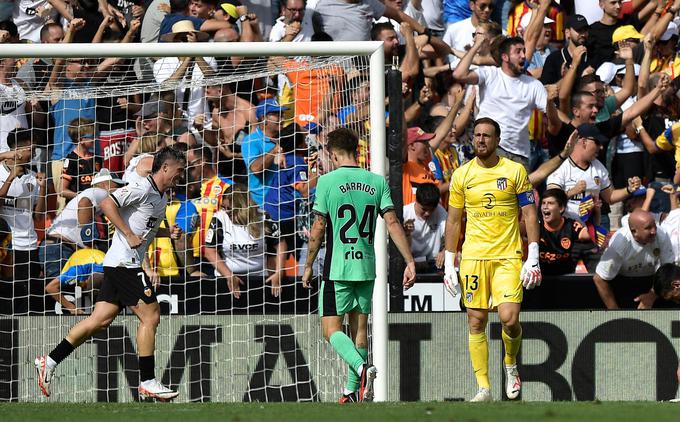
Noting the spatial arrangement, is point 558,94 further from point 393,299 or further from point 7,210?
point 7,210

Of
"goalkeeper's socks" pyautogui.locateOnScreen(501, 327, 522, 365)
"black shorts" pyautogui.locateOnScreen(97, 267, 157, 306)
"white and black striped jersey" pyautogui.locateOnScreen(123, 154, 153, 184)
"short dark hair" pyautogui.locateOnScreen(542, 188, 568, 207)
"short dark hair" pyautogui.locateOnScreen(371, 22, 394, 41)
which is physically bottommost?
"goalkeeper's socks" pyautogui.locateOnScreen(501, 327, 522, 365)

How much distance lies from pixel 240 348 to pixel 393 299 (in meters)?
1.49

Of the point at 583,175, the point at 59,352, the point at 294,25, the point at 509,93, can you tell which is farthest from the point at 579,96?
the point at 59,352

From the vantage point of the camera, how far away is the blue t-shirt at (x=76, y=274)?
10773 mm

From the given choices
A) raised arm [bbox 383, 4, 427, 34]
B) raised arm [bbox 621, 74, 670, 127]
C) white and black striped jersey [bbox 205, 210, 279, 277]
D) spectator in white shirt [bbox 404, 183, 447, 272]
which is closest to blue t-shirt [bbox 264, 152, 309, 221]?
white and black striped jersey [bbox 205, 210, 279, 277]

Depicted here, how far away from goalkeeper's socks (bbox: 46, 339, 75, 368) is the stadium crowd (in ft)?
3.37

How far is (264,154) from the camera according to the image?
1119 cm

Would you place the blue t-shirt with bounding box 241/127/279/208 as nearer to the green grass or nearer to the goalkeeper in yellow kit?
the goalkeeper in yellow kit

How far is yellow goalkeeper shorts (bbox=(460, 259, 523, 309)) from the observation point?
9125 millimetres

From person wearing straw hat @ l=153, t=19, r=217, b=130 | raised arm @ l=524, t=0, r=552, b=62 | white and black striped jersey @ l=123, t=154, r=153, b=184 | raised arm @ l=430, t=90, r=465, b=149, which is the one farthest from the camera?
raised arm @ l=524, t=0, r=552, b=62

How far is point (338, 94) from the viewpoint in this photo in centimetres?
1095

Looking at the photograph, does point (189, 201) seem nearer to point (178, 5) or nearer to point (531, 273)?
point (178, 5)

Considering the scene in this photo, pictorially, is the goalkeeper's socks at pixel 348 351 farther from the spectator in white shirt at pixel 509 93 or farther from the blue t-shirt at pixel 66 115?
the spectator in white shirt at pixel 509 93

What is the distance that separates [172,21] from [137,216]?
3736 millimetres
